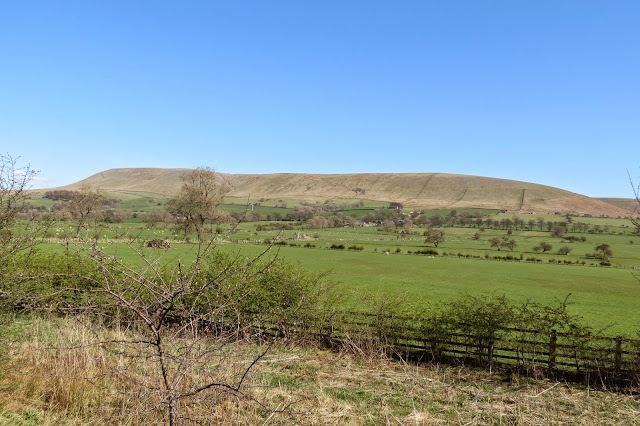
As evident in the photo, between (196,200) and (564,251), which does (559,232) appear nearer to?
(564,251)

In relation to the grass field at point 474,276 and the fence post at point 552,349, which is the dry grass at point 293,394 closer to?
the fence post at point 552,349

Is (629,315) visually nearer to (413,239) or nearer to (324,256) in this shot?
(324,256)

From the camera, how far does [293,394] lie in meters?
8.66

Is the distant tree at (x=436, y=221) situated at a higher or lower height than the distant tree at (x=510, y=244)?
higher

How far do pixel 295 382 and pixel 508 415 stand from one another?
15.8 ft

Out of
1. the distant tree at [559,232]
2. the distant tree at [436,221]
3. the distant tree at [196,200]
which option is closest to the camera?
the distant tree at [196,200]

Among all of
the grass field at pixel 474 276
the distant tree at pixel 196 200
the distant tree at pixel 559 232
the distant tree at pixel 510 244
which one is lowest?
the grass field at pixel 474 276

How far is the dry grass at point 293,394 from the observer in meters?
6.03

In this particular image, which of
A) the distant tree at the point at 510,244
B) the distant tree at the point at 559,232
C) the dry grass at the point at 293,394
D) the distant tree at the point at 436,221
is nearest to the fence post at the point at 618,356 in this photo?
the dry grass at the point at 293,394

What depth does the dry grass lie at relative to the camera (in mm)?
6027

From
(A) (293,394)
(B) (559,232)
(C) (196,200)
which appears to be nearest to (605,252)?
(B) (559,232)

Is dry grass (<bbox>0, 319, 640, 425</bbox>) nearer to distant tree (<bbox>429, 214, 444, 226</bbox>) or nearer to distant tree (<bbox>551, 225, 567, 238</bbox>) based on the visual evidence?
distant tree (<bbox>551, 225, 567, 238</bbox>)

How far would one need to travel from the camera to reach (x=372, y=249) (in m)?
74.2

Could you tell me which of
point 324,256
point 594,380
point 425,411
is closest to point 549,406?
point 425,411
